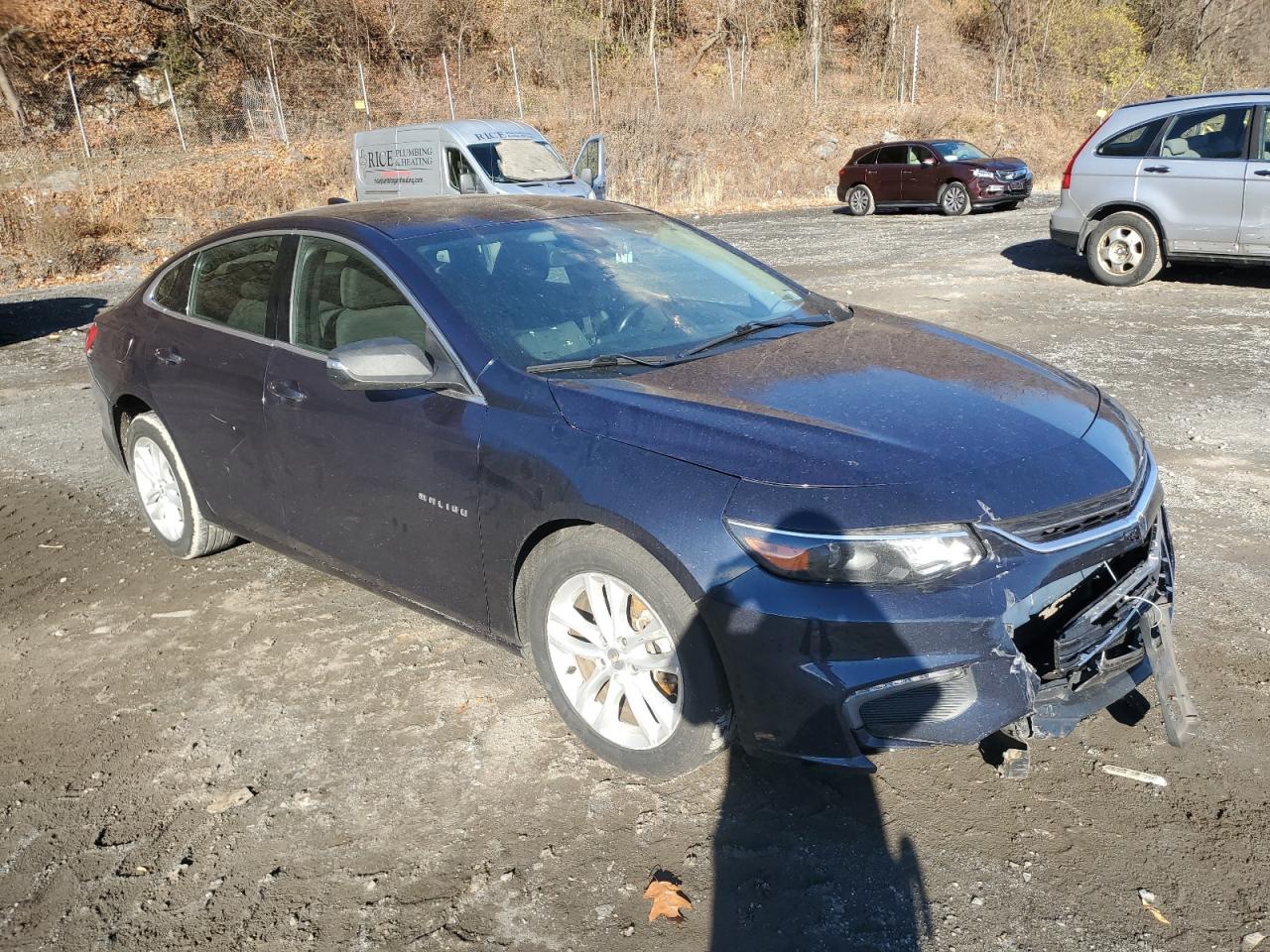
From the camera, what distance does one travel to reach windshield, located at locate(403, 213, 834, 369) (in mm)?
3477

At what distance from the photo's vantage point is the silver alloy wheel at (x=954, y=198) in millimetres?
20880

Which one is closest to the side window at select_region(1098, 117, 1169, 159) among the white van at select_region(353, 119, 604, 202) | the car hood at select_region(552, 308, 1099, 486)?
the white van at select_region(353, 119, 604, 202)

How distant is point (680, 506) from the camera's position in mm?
2746

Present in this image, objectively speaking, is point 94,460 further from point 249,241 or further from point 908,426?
point 908,426

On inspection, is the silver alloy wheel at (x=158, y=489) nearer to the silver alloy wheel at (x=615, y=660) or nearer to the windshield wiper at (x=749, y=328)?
the silver alloy wheel at (x=615, y=660)

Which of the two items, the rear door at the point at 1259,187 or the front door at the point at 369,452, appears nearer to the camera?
the front door at the point at 369,452

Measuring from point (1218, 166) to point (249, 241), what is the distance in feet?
31.3

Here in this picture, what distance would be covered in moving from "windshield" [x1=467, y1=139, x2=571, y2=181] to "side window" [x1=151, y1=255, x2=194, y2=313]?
11.7m

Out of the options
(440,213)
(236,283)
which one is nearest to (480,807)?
(440,213)

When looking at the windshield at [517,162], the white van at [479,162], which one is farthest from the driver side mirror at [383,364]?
the windshield at [517,162]

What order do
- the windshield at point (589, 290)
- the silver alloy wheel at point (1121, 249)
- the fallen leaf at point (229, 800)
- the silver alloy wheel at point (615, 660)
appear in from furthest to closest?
the silver alloy wheel at point (1121, 249), the windshield at point (589, 290), the fallen leaf at point (229, 800), the silver alloy wheel at point (615, 660)

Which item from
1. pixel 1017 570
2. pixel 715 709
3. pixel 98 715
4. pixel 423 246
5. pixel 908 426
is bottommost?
pixel 98 715

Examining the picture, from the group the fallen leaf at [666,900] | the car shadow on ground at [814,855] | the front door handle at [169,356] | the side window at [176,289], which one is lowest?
the fallen leaf at [666,900]

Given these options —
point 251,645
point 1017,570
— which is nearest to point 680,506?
point 1017,570
